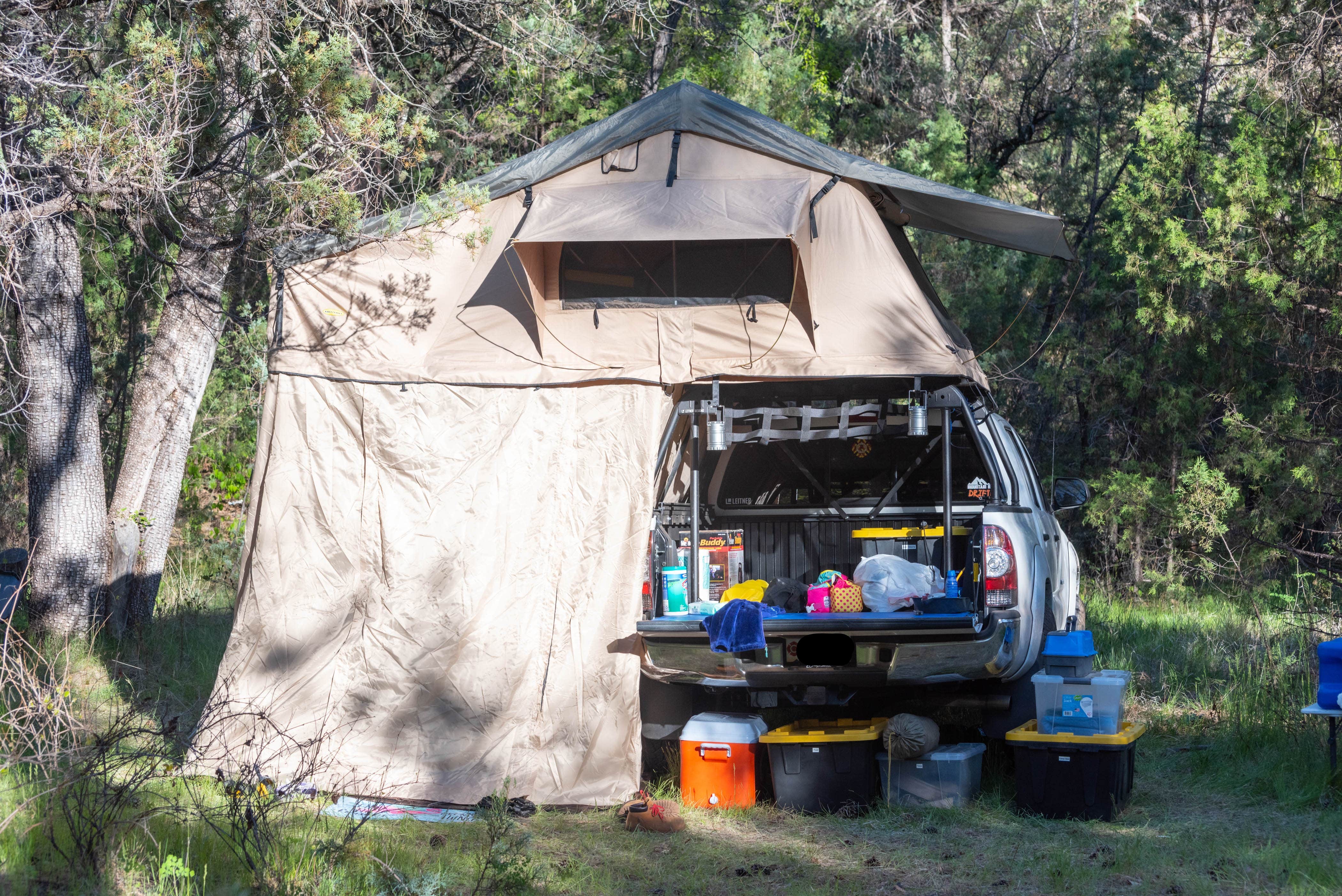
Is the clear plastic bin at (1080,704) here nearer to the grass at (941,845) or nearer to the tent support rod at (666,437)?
the grass at (941,845)

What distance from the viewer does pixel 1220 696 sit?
762 centimetres

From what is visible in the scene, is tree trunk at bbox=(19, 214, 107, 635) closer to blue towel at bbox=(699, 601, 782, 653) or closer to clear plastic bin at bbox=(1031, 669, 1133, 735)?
blue towel at bbox=(699, 601, 782, 653)

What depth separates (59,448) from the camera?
874 cm

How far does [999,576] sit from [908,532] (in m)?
1.23

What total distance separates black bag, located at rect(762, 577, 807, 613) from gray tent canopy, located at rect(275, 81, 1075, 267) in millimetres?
2289

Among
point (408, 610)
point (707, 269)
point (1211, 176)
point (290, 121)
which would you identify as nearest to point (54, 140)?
point (290, 121)

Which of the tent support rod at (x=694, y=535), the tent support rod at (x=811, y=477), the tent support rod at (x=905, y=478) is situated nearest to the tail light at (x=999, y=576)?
the tent support rod at (x=905, y=478)

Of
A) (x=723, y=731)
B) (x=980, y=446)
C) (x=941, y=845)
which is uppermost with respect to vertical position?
(x=980, y=446)

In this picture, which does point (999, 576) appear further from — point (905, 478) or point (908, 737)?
point (905, 478)

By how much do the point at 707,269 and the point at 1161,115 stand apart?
320 inches

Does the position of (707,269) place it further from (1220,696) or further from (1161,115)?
(1161,115)

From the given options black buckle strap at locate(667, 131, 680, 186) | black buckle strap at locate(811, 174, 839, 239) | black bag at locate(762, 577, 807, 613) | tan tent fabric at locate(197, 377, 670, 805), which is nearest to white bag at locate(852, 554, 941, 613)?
black bag at locate(762, 577, 807, 613)

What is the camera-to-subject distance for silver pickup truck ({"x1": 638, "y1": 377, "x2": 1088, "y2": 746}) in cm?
567

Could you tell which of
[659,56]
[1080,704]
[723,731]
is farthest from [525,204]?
[659,56]
